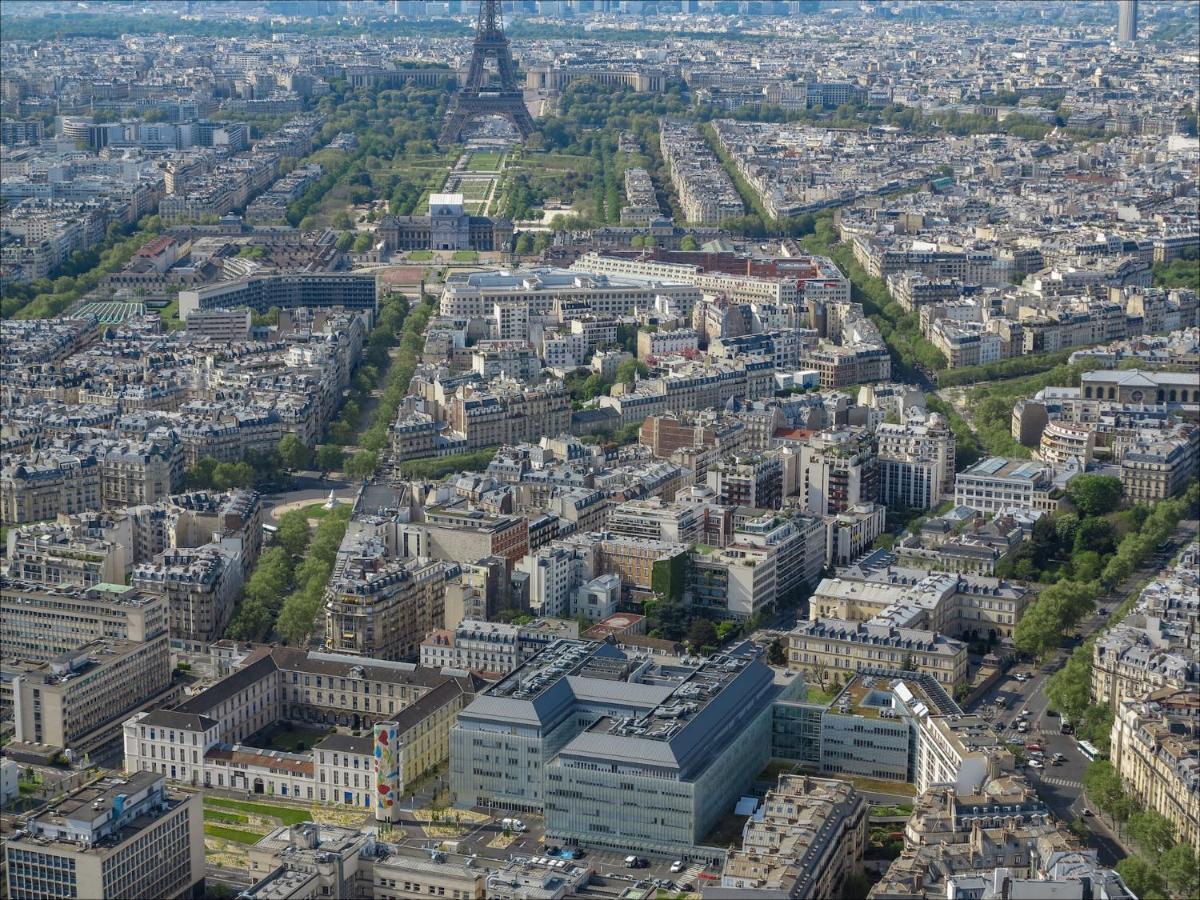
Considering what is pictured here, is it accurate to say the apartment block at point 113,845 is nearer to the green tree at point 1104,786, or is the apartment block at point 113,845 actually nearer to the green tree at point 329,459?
the green tree at point 1104,786

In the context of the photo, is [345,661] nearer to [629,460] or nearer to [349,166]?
[629,460]

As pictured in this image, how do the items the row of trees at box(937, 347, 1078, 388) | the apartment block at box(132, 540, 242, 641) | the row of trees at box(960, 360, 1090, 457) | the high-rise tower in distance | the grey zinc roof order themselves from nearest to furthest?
the grey zinc roof → the apartment block at box(132, 540, 242, 641) → the row of trees at box(960, 360, 1090, 457) → the row of trees at box(937, 347, 1078, 388) → the high-rise tower in distance

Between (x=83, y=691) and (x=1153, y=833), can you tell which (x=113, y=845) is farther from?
(x=1153, y=833)

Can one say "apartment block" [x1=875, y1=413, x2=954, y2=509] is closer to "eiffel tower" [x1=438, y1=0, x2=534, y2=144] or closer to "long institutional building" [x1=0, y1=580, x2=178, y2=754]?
"long institutional building" [x1=0, y1=580, x2=178, y2=754]

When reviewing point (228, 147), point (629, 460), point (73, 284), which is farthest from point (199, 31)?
point (629, 460)

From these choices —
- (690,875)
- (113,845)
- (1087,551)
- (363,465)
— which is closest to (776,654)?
(1087,551)

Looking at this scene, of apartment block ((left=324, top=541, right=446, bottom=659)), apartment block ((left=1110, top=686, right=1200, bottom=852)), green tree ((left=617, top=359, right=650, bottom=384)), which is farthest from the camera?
green tree ((left=617, top=359, right=650, bottom=384))

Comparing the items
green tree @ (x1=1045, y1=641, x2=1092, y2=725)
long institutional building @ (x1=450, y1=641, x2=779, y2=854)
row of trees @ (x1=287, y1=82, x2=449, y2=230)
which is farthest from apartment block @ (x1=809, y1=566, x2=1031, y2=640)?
row of trees @ (x1=287, y1=82, x2=449, y2=230)
